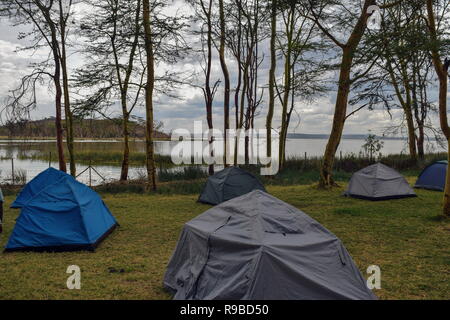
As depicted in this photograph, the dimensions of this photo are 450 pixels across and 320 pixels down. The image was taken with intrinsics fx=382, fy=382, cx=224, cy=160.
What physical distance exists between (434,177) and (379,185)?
13.3 feet

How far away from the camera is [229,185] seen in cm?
1284

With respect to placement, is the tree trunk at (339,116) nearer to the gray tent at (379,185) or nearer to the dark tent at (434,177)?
the gray tent at (379,185)

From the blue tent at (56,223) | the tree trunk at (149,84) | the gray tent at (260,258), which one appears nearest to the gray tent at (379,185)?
the tree trunk at (149,84)

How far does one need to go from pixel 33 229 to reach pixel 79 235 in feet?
2.92

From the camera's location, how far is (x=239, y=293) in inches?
169

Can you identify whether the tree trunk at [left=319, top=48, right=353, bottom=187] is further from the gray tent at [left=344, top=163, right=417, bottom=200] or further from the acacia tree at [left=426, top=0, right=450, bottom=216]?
the acacia tree at [left=426, top=0, right=450, bottom=216]

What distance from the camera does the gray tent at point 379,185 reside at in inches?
544

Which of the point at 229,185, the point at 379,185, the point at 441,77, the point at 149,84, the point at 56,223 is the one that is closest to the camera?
the point at 56,223

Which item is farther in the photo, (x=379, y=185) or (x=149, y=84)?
(x=149, y=84)

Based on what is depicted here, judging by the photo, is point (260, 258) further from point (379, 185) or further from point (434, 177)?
point (434, 177)

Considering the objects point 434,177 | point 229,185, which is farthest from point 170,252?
point 434,177

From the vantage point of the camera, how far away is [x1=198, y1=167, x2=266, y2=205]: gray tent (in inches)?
504

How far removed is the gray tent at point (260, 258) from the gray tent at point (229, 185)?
7.17 m
